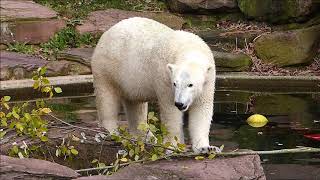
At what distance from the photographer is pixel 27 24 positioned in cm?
1119

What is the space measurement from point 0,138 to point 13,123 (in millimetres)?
239

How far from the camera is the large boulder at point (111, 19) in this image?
38.0 feet

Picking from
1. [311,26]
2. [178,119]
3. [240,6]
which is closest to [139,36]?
[178,119]

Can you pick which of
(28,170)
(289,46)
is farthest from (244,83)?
(28,170)

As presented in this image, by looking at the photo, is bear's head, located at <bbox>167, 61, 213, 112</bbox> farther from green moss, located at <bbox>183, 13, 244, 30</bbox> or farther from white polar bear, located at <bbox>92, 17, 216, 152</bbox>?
green moss, located at <bbox>183, 13, 244, 30</bbox>

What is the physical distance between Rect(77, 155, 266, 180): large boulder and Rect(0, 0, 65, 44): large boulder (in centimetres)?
691

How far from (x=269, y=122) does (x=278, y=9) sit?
5.08 m

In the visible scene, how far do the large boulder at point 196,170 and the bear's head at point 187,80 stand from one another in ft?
1.36

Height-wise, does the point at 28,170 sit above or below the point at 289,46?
above

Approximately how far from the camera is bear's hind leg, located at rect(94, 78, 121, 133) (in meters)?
6.03

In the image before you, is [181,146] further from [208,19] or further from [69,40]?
[208,19]

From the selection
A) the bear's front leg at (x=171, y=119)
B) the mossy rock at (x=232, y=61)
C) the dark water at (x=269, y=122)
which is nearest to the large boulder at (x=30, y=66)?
the dark water at (x=269, y=122)

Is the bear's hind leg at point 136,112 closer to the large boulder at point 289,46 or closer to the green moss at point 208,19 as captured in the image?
the large boulder at point 289,46

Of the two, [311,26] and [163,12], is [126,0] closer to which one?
[163,12]
